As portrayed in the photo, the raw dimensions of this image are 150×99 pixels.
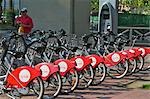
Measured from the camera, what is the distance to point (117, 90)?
29.8ft

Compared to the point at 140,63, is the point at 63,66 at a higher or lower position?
higher

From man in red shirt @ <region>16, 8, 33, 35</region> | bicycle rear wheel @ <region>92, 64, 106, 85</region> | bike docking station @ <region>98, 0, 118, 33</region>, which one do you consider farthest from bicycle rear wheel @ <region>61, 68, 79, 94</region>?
bike docking station @ <region>98, 0, 118, 33</region>

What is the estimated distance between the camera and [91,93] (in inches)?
338

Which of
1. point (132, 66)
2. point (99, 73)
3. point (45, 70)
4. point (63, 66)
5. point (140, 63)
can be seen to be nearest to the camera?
point (45, 70)

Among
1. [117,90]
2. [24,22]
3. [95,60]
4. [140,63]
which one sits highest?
[24,22]

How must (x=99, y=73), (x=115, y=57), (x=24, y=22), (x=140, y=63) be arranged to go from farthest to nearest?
(x=24, y=22) < (x=140, y=63) < (x=115, y=57) < (x=99, y=73)

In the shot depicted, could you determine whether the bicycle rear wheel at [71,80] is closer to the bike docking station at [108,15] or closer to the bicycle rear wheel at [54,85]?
the bicycle rear wheel at [54,85]

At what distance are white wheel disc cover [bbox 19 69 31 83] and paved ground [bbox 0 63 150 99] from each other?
106 cm

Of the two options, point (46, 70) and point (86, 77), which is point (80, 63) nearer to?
point (86, 77)

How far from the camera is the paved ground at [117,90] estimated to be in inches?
324

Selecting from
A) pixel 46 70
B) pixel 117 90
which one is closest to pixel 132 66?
pixel 117 90

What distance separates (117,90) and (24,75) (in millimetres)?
2764

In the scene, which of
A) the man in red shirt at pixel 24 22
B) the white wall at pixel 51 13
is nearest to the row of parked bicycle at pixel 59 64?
the man in red shirt at pixel 24 22

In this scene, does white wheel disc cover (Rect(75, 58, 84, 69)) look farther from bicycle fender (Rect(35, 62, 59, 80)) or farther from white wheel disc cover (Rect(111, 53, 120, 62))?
white wheel disc cover (Rect(111, 53, 120, 62))
